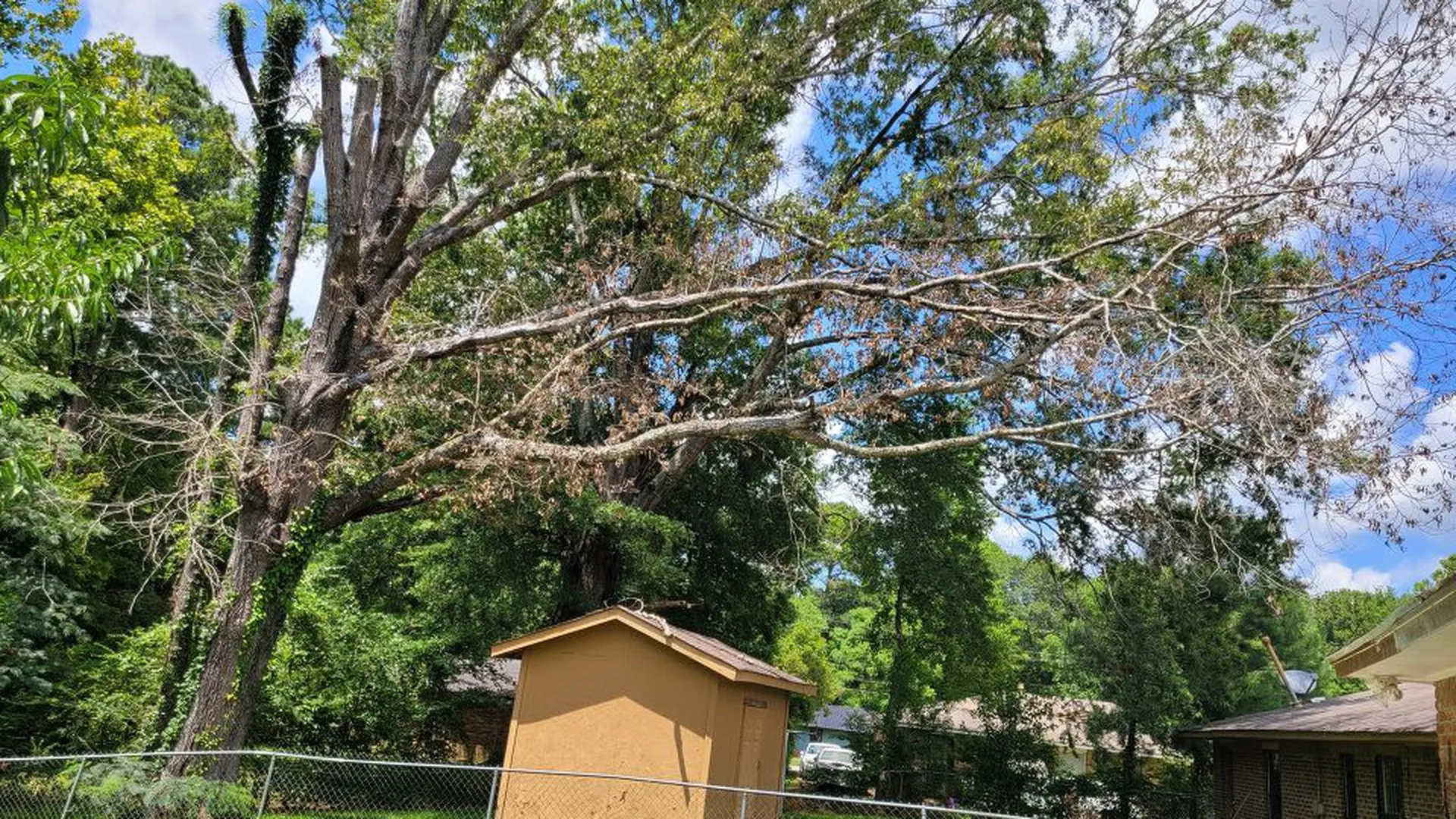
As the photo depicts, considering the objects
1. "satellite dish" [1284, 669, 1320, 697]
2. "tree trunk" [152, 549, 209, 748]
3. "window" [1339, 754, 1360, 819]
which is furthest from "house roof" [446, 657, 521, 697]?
"satellite dish" [1284, 669, 1320, 697]

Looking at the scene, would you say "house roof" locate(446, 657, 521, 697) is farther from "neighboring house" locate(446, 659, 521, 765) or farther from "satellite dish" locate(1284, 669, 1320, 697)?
"satellite dish" locate(1284, 669, 1320, 697)

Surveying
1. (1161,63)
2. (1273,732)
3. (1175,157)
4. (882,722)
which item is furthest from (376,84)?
(882,722)

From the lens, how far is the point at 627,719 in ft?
44.5

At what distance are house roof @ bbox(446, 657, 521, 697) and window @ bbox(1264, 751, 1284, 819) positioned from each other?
624 inches

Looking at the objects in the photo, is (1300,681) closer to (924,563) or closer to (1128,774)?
(1128,774)

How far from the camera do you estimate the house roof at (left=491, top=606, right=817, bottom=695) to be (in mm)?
13242

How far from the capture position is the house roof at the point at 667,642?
13.2 m

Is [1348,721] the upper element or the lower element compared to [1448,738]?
upper

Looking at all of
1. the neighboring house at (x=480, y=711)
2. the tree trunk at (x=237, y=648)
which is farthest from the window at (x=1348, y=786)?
the tree trunk at (x=237, y=648)

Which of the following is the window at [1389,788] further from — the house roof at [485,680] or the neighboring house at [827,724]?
the neighboring house at [827,724]

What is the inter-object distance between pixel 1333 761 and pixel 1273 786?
3.52 m

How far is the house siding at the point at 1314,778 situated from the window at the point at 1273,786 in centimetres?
10

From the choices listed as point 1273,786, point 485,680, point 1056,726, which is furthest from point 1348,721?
point 485,680

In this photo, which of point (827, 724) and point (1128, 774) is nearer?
point (1128, 774)
